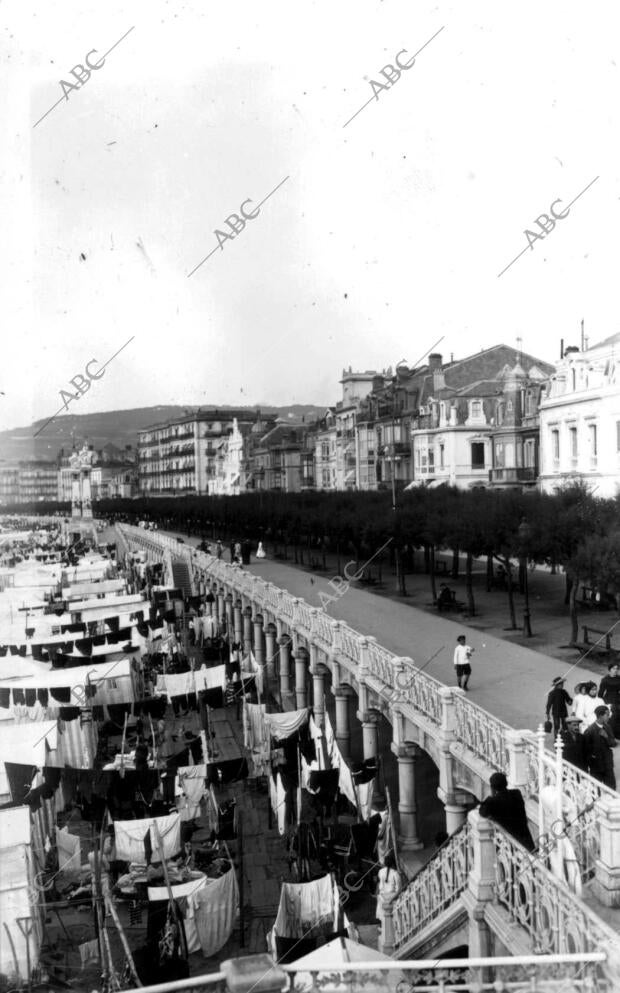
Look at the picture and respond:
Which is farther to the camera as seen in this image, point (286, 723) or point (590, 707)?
point (286, 723)

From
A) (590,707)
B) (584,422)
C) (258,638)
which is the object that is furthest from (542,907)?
(258,638)

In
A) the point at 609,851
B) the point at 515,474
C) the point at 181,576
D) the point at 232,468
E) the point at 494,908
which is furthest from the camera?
the point at 232,468

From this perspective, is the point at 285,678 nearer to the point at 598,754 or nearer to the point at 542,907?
the point at 598,754

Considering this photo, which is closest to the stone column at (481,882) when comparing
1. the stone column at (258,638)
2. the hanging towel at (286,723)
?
the hanging towel at (286,723)

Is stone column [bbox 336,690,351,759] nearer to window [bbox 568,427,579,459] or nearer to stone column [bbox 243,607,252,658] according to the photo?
stone column [bbox 243,607,252,658]

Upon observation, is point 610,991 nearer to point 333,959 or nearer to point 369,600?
point 333,959

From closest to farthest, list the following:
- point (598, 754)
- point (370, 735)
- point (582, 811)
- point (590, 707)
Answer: point (582, 811) < point (598, 754) < point (590, 707) < point (370, 735)

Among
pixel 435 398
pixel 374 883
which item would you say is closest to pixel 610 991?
pixel 374 883

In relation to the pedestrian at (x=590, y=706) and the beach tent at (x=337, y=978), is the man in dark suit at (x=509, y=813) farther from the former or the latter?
the pedestrian at (x=590, y=706)
